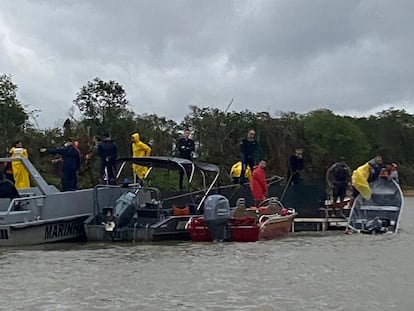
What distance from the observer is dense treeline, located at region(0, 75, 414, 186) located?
36.1 metres

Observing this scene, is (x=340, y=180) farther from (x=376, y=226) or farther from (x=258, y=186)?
(x=258, y=186)

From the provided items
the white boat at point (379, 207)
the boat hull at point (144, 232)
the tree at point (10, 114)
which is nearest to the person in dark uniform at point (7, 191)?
the boat hull at point (144, 232)

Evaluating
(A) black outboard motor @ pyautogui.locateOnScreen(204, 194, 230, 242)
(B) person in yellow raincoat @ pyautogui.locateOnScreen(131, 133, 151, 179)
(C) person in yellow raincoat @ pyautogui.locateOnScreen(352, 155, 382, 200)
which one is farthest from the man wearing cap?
(A) black outboard motor @ pyautogui.locateOnScreen(204, 194, 230, 242)

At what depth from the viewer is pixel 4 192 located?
54.5ft

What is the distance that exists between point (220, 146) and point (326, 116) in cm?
2426

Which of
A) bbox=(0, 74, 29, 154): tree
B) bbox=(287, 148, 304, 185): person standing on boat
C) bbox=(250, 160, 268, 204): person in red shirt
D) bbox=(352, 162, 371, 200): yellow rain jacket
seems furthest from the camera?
bbox=(0, 74, 29, 154): tree

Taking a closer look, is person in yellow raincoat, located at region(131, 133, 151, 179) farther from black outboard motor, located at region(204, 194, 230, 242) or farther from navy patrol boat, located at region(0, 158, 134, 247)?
black outboard motor, located at region(204, 194, 230, 242)

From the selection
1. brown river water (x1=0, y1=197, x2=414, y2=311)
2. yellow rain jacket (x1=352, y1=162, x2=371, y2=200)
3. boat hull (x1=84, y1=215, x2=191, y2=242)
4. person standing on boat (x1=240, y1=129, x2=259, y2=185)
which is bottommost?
Result: brown river water (x1=0, y1=197, x2=414, y2=311)

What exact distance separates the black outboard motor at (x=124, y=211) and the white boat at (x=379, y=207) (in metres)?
5.72

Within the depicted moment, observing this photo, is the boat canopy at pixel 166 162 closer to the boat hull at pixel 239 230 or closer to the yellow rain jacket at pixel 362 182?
the boat hull at pixel 239 230

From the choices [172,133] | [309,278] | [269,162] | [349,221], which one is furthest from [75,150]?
[269,162]

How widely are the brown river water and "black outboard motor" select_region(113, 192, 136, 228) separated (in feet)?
2.08

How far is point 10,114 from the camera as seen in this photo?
117 ft

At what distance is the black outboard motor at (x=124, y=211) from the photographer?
55.3ft
